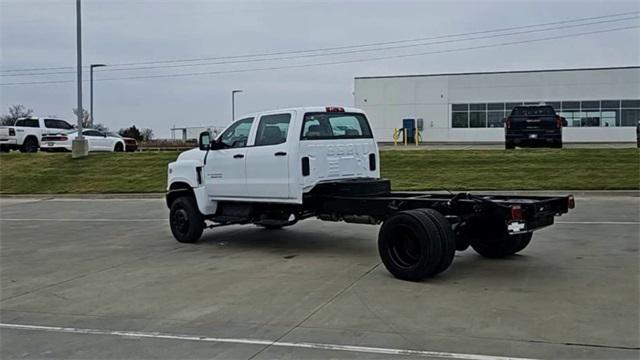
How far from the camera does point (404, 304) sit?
6.97m

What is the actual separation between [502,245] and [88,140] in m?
26.7

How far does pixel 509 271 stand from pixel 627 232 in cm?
415

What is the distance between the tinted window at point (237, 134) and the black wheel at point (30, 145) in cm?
2553

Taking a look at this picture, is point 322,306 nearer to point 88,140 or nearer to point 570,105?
point 88,140

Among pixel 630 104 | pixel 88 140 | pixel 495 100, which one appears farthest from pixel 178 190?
pixel 630 104

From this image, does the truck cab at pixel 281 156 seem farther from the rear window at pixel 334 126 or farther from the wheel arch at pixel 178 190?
the wheel arch at pixel 178 190

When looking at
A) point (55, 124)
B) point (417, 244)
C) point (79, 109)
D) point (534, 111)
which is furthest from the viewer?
point (55, 124)

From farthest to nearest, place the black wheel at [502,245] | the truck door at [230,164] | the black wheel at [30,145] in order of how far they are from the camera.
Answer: the black wheel at [30,145]
the truck door at [230,164]
the black wheel at [502,245]

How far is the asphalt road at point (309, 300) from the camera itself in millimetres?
5648

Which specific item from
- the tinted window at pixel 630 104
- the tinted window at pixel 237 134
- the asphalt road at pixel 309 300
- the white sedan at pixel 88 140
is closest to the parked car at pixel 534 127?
the asphalt road at pixel 309 300

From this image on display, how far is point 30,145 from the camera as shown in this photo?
33.7 metres

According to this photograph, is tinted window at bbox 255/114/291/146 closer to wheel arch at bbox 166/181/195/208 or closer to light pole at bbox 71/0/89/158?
wheel arch at bbox 166/181/195/208

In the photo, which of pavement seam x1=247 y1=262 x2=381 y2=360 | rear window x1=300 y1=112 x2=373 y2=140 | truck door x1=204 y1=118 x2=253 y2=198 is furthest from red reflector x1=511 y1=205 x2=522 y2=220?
truck door x1=204 y1=118 x2=253 y2=198

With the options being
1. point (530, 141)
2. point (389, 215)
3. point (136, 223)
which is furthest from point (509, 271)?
point (530, 141)
